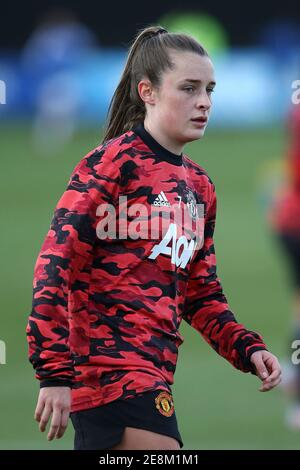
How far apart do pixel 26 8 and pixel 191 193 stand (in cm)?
1989

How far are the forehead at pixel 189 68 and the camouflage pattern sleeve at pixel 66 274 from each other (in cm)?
40

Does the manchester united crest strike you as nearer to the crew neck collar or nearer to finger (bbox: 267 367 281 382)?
finger (bbox: 267 367 281 382)

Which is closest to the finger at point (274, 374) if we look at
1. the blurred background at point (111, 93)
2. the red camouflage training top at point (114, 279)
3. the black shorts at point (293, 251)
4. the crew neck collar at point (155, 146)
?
the red camouflage training top at point (114, 279)

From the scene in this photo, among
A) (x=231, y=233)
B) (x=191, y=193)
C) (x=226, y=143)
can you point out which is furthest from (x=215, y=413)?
(x=226, y=143)

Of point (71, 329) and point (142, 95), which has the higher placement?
point (142, 95)

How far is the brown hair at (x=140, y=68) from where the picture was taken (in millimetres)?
4367

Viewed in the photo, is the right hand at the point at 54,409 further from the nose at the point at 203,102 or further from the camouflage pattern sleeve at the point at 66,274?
the nose at the point at 203,102

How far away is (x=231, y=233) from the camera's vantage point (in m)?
17.9

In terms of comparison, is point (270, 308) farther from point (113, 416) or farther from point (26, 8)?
point (26, 8)

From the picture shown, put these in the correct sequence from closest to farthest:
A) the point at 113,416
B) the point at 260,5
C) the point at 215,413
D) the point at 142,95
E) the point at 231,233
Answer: the point at 113,416, the point at 142,95, the point at 215,413, the point at 231,233, the point at 260,5

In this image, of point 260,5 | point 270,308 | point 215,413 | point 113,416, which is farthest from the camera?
point 260,5

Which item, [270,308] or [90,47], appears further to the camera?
[90,47]

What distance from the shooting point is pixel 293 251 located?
332 inches

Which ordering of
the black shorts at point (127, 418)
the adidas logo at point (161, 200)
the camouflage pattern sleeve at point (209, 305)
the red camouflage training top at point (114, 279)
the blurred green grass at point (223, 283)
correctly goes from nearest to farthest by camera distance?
the red camouflage training top at point (114, 279)
the black shorts at point (127, 418)
the adidas logo at point (161, 200)
the camouflage pattern sleeve at point (209, 305)
the blurred green grass at point (223, 283)
